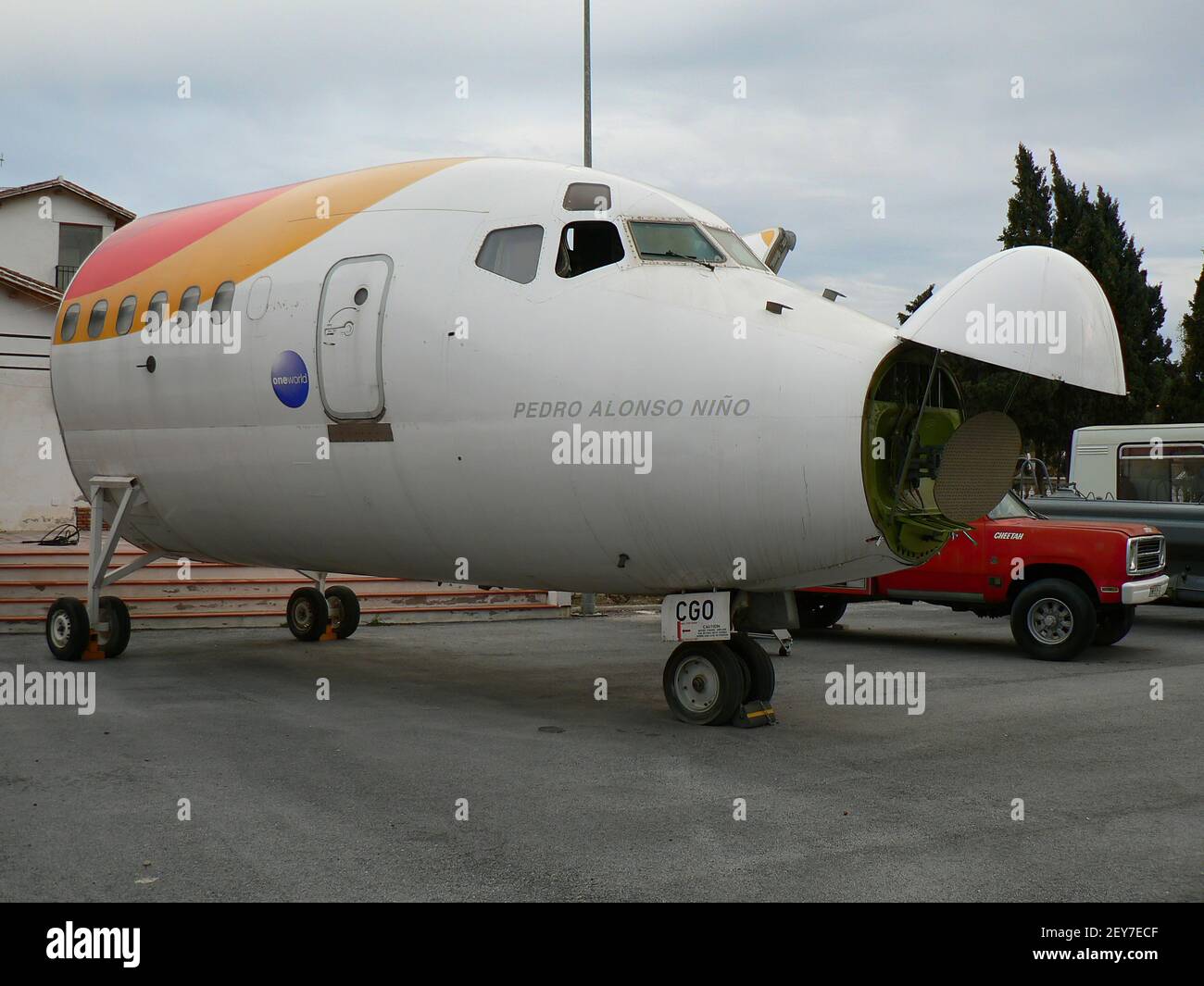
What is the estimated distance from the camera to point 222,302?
9578mm

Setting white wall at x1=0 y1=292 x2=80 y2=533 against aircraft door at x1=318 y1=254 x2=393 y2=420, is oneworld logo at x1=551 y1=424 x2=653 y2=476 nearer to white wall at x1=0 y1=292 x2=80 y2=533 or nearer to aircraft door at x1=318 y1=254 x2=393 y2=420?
aircraft door at x1=318 y1=254 x2=393 y2=420

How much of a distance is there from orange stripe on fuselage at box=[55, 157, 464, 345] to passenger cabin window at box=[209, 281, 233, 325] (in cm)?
8

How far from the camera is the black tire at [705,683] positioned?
8008 mm

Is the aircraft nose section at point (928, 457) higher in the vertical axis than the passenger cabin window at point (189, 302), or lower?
lower

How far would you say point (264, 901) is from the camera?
4.63 metres

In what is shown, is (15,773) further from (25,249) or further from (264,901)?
(25,249)

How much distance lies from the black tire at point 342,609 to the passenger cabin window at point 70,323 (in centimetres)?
410

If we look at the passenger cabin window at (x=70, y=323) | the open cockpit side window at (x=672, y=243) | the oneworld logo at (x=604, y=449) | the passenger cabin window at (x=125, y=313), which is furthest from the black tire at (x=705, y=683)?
the passenger cabin window at (x=70, y=323)

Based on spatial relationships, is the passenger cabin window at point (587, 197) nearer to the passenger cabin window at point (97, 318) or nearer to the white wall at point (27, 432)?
the passenger cabin window at point (97, 318)

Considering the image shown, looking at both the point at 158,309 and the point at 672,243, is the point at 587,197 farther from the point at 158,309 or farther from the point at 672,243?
the point at 158,309

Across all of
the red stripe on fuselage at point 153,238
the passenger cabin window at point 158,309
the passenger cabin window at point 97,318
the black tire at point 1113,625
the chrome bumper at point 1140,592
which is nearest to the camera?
the passenger cabin window at point 158,309

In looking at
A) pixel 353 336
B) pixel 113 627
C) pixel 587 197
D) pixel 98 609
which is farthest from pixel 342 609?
pixel 587 197

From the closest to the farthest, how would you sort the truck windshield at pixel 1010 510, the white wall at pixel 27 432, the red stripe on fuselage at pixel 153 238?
the red stripe on fuselage at pixel 153 238 < the truck windshield at pixel 1010 510 < the white wall at pixel 27 432

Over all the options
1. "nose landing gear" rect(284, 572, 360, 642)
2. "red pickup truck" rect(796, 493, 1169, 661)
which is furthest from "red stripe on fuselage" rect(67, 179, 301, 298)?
"red pickup truck" rect(796, 493, 1169, 661)
